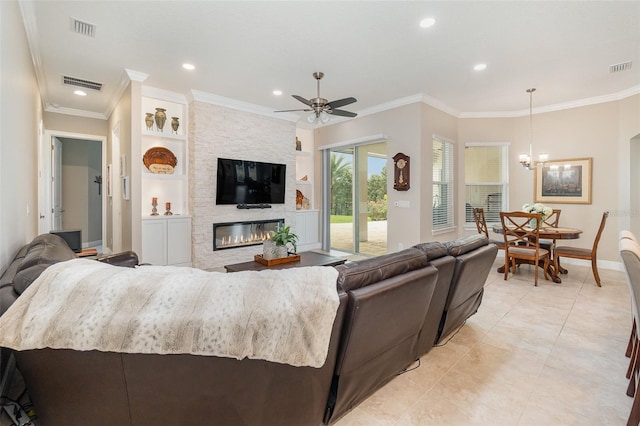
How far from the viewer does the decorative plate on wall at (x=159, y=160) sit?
15.4ft

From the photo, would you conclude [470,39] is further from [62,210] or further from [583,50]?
[62,210]

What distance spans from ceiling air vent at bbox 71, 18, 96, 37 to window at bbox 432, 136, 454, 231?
5092 millimetres

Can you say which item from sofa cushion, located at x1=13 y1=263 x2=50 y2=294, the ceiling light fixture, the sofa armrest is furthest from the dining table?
sofa cushion, located at x1=13 y1=263 x2=50 y2=294

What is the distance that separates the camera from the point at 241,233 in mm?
5465

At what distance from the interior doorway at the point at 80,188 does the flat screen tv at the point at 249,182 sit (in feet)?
10.2

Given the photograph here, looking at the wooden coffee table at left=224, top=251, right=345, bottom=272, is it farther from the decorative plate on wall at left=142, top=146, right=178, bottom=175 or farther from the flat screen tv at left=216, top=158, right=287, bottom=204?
the decorative plate on wall at left=142, top=146, right=178, bottom=175

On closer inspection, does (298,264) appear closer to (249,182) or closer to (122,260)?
(122,260)

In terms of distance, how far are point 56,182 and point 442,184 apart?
7.83m

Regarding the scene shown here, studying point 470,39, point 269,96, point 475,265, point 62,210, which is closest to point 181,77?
point 269,96

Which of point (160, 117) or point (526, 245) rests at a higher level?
point (160, 117)

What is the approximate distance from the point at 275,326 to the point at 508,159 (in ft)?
A: 21.0

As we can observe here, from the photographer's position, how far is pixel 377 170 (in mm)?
6098

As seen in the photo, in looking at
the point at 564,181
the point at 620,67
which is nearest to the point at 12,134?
the point at 620,67

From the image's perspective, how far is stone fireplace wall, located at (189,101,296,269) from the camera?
4.84 metres
